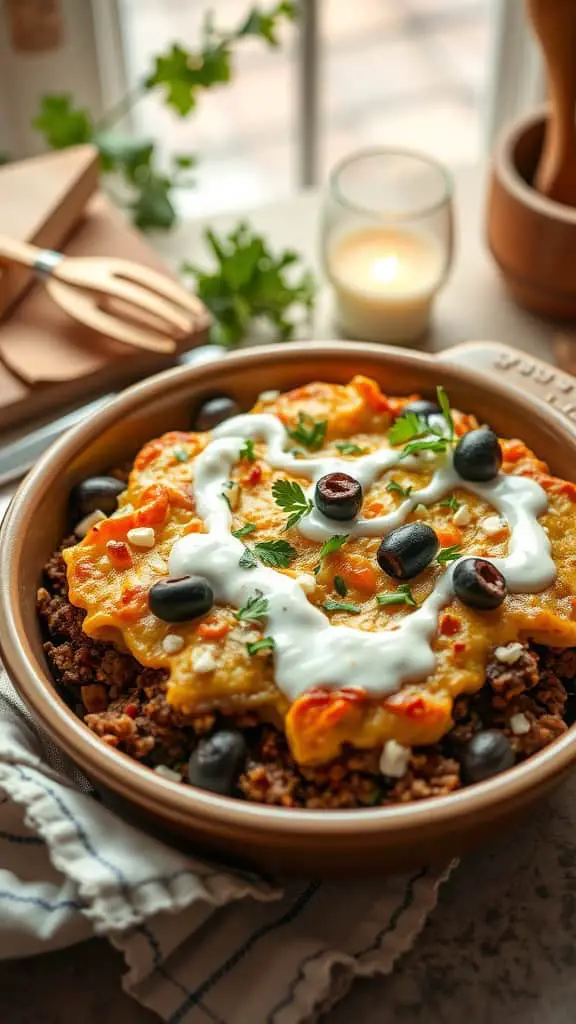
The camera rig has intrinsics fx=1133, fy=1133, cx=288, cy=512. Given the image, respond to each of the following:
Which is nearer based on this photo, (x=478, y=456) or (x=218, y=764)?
(x=218, y=764)

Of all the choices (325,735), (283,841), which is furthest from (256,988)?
(325,735)

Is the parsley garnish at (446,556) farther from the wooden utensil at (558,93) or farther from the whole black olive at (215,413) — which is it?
the wooden utensil at (558,93)

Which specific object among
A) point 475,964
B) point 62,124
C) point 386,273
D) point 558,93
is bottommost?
point 475,964

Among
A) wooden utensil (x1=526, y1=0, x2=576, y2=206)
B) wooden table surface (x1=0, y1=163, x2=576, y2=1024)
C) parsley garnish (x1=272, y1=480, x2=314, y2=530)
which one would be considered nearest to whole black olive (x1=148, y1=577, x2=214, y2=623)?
parsley garnish (x1=272, y1=480, x2=314, y2=530)

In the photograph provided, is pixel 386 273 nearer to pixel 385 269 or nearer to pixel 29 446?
pixel 385 269

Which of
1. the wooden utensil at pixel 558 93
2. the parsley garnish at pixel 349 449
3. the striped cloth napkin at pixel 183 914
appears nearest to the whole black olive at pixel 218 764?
the striped cloth napkin at pixel 183 914

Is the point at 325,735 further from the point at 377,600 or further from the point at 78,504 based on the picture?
the point at 78,504

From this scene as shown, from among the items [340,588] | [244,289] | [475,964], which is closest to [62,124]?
[244,289]
